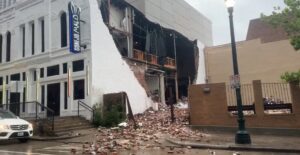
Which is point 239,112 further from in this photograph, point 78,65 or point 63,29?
point 63,29

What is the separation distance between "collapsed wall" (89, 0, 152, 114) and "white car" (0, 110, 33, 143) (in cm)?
700

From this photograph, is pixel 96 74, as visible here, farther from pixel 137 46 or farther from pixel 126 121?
pixel 137 46

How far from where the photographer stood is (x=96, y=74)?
22766 millimetres

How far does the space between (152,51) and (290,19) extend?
53.8 ft

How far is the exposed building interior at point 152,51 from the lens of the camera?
2744 cm

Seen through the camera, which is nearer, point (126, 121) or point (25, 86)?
point (126, 121)

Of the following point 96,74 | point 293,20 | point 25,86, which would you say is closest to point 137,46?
point 96,74

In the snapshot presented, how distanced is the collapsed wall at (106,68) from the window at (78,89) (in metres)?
0.96

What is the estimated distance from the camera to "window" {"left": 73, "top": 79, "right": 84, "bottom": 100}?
22.8m

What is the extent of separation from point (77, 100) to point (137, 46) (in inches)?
372

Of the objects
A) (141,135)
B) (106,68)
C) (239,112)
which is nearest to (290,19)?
(239,112)

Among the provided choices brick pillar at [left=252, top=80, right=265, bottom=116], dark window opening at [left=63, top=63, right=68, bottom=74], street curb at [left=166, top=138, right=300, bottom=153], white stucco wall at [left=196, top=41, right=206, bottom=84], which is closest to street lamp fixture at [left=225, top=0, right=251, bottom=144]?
street curb at [left=166, top=138, right=300, bottom=153]

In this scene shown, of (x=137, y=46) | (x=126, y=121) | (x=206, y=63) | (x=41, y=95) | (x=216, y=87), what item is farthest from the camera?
(x=206, y=63)

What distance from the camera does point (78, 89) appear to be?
23.0 meters
